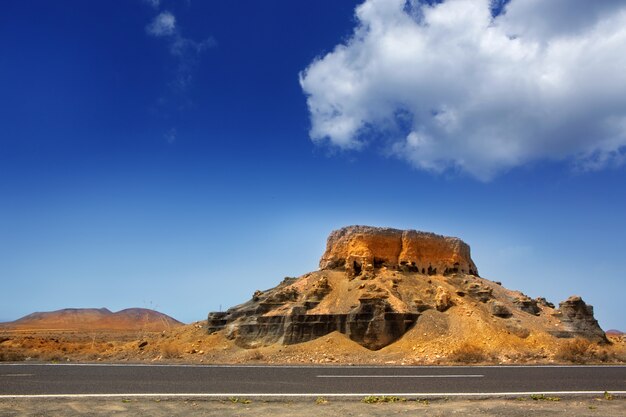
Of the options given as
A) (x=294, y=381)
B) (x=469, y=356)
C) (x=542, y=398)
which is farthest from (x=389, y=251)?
(x=542, y=398)

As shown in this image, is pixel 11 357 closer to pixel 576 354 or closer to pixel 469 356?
pixel 469 356

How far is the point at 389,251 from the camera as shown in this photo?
4425 cm

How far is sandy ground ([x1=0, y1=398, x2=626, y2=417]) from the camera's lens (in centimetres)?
1043

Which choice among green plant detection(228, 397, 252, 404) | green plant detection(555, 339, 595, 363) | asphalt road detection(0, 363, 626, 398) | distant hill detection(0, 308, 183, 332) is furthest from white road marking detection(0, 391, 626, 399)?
distant hill detection(0, 308, 183, 332)

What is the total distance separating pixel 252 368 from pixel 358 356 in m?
12.8

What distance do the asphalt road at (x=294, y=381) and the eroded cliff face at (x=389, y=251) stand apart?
23.5 meters

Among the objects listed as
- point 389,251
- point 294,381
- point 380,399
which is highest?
point 389,251

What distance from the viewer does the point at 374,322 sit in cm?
3459

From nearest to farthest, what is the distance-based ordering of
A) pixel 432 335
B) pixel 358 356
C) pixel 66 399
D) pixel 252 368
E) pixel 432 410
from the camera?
1. pixel 432 410
2. pixel 66 399
3. pixel 252 368
4. pixel 358 356
5. pixel 432 335

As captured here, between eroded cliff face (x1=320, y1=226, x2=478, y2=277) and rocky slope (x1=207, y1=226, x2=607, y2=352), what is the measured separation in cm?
8

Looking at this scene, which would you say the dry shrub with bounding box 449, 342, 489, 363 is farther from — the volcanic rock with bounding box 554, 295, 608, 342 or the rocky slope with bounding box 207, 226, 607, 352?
the volcanic rock with bounding box 554, 295, 608, 342

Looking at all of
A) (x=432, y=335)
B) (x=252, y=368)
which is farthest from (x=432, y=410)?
(x=432, y=335)

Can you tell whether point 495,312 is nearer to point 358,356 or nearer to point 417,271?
point 417,271

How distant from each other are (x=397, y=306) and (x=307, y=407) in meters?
25.6
